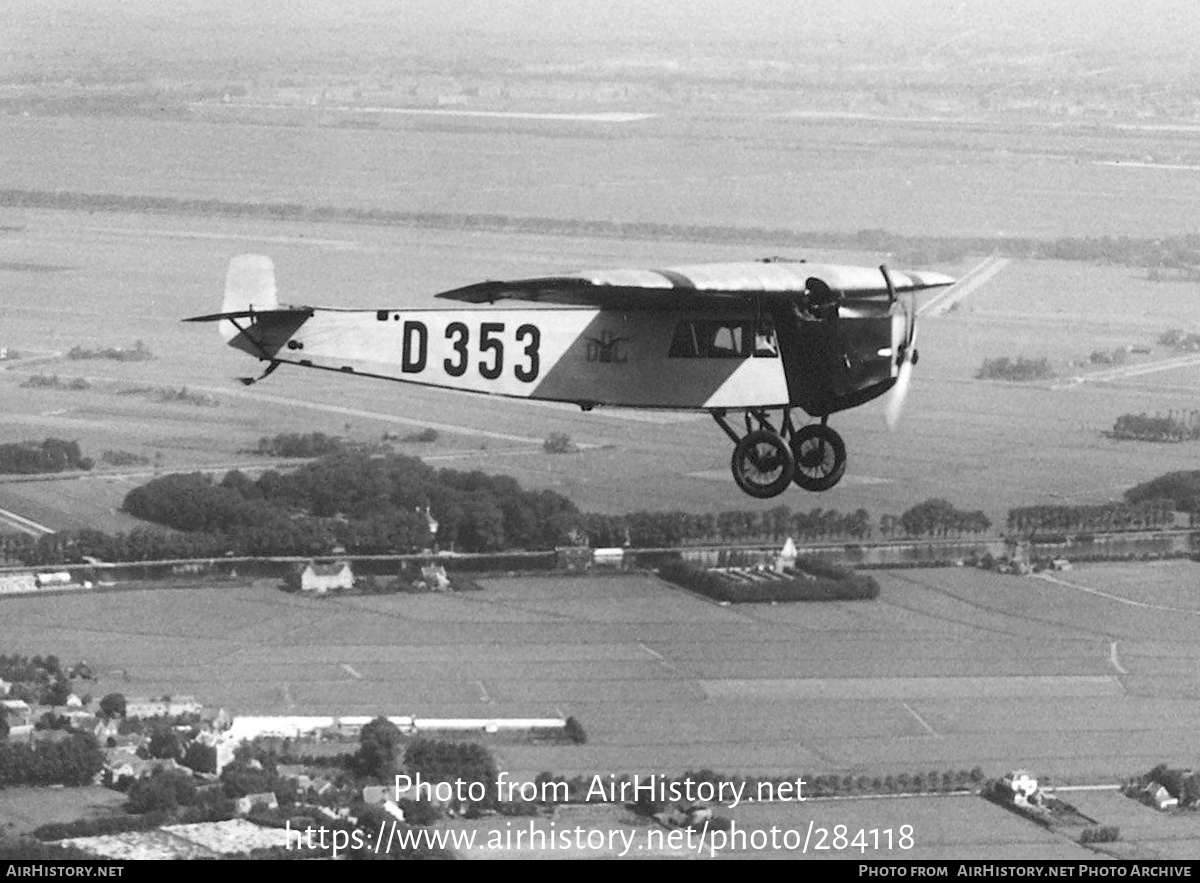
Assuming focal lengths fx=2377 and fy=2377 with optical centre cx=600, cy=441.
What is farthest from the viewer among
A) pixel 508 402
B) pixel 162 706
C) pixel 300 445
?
pixel 508 402

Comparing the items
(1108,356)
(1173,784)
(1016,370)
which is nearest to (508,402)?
(1016,370)

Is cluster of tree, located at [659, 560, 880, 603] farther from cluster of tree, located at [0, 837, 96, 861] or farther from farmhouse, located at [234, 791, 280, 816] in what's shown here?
cluster of tree, located at [0, 837, 96, 861]

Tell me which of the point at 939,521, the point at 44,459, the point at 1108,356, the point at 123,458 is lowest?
the point at 939,521

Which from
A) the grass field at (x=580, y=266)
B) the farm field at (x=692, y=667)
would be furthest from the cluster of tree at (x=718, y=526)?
the farm field at (x=692, y=667)

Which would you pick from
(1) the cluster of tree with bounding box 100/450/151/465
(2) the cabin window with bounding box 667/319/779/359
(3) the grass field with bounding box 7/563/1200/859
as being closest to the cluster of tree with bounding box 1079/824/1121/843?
(3) the grass field with bounding box 7/563/1200/859

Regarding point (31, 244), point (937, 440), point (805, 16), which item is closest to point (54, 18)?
point (31, 244)

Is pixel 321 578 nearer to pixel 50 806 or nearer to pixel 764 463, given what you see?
pixel 50 806
